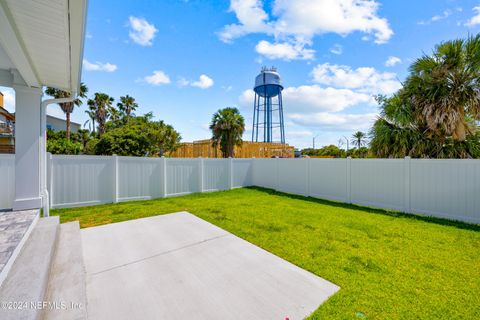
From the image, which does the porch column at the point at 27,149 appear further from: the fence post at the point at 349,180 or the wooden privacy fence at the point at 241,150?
the wooden privacy fence at the point at 241,150

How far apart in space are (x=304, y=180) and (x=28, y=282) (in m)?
7.88

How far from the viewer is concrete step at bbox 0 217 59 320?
65.1 inches

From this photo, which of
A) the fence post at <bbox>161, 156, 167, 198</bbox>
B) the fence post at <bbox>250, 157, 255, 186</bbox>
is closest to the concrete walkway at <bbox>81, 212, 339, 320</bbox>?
the fence post at <bbox>161, 156, 167, 198</bbox>

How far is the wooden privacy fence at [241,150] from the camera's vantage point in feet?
54.9

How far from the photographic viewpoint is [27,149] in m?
3.99

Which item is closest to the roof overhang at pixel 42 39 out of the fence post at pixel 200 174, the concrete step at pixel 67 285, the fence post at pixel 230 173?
the concrete step at pixel 67 285

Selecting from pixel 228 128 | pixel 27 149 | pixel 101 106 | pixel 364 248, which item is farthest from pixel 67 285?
pixel 101 106

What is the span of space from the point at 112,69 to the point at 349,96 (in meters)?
11.2

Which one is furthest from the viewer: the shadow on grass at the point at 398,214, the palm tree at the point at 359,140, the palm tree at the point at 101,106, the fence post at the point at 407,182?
the palm tree at the point at 101,106

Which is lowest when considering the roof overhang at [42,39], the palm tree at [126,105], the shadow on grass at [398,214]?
the shadow on grass at [398,214]

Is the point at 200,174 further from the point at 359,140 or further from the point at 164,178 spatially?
the point at 359,140

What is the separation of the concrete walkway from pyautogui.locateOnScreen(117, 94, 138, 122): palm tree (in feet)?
87.7

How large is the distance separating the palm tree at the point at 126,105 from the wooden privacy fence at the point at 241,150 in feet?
40.2

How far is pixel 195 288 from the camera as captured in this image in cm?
236
